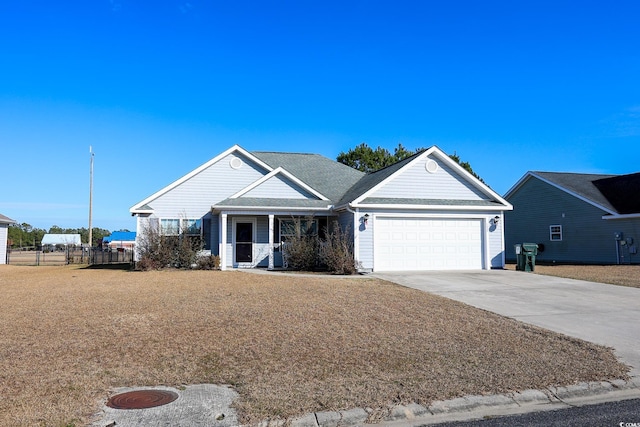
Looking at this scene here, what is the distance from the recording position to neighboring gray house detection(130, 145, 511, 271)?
18641 mm

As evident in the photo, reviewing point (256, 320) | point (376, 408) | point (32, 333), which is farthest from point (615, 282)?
point (32, 333)

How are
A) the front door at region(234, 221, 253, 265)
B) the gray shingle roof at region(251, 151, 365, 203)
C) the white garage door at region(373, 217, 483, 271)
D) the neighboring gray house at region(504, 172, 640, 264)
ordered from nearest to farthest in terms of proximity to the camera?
1. the white garage door at region(373, 217, 483, 271)
2. the front door at region(234, 221, 253, 265)
3. the gray shingle roof at region(251, 151, 365, 203)
4. the neighboring gray house at region(504, 172, 640, 264)

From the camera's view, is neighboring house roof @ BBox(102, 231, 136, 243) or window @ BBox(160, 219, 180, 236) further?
neighboring house roof @ BBox(102, 231, 136, 243)

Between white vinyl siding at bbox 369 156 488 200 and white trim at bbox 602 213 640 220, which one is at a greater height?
white vinyl siding at bbox 369 156 488 200

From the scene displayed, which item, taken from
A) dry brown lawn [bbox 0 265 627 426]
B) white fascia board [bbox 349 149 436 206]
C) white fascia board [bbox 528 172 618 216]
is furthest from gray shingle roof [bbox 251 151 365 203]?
dry brown lawn [bbox 0 265 627 426]

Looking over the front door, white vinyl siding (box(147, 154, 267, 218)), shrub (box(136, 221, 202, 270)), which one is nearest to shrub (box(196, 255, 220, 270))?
shrub (box(136, 221, 202, 270))

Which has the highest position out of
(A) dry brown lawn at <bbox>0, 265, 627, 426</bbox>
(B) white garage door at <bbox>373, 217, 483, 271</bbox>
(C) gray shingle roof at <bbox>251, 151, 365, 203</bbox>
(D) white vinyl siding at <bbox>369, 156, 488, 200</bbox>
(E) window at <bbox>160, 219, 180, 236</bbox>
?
(C) gray shingle roof at <bbox>251, 151, 365, 203</bbox>

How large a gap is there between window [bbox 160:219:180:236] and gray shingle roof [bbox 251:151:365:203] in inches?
240

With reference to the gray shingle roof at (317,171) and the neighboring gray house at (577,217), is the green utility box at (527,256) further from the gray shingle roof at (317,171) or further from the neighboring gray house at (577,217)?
the neighboring gray house at (577,217)

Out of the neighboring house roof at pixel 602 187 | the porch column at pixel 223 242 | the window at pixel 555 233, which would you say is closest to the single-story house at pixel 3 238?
the porch column at pixel 223 242

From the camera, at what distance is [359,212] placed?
18219 mm

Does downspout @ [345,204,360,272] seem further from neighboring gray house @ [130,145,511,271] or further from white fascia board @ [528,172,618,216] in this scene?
white fascia board @ [528,172,618,216]

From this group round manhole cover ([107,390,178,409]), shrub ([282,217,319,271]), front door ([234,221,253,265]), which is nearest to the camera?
round manhole cover ([107,390,178,409])

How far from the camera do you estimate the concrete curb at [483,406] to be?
4344 millimetres
